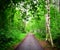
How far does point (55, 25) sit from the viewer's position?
23.5m

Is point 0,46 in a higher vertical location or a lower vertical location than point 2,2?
lower

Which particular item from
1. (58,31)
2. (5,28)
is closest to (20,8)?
(5,28)

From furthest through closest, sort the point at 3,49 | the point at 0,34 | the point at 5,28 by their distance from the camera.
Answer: the point at 5,28 < the point at 0,34 < the point at 3,49

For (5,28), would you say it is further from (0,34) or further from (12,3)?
(12,3)

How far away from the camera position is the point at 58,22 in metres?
23.1

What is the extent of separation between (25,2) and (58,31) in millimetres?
8941

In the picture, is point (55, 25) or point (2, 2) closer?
point (2, 2)

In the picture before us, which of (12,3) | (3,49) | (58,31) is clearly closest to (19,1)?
(12,3)

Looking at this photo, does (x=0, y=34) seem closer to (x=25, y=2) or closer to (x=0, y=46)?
(x=0, y=46)

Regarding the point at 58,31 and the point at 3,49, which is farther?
the point at 58,31

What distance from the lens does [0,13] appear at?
46.6ft

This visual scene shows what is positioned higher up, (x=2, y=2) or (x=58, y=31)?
(x=2, y=2)

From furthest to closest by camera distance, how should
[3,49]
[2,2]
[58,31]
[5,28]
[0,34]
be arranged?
1. [58,31]
2. [5,28]
3. [0,34]
4. [3,49]
5. [2,2]

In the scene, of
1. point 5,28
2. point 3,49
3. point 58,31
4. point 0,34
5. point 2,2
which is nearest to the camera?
point 2,2
